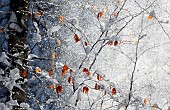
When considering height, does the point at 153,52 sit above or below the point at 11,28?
above

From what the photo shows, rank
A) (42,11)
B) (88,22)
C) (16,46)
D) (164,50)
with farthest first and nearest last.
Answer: (164,50)
(88,22)
(42,11)
(16,46)

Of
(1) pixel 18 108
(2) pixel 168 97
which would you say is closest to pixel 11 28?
(1) pixel 18 108

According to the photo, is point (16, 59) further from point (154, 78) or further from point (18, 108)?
point (154, 78)

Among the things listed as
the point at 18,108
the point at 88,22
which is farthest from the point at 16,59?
the point at 88,22

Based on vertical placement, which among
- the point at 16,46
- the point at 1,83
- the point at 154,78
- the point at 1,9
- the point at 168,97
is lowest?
the point at 1,83

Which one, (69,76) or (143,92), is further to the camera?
(143,92)

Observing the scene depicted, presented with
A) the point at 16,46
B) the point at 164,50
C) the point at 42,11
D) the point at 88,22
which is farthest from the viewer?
the point at 164,50

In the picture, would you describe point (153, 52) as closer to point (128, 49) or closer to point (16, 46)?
point (128, 49)

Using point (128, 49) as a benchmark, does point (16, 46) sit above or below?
below

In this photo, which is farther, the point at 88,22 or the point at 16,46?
the point at 88,22
